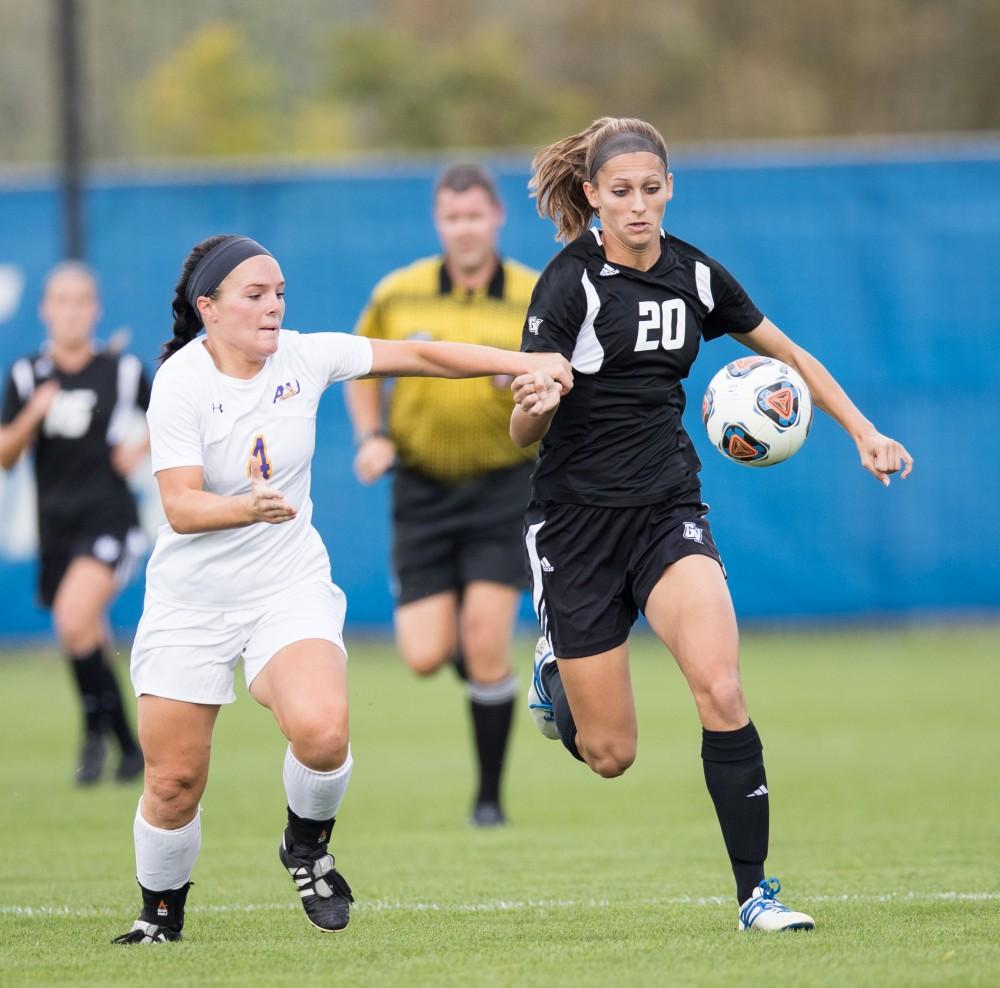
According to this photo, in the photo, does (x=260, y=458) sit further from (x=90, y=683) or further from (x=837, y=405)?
(x=90, y=683)

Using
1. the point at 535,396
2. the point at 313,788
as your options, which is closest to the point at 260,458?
the point at 535,396

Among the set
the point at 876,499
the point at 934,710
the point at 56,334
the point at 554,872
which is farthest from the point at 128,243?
the point at 554,872

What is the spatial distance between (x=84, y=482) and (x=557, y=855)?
3.87 meters

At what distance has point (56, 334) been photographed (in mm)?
9734

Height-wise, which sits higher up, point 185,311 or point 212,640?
point 185,311

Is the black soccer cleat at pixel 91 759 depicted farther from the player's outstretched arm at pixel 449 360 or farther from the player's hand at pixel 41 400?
the player's outstretched arm at pixel 449 360

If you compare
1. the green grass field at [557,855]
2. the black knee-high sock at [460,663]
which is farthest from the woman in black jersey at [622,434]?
the black knee-high sock at [460,663]

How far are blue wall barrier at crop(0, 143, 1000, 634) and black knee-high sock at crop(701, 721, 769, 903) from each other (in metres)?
9.07

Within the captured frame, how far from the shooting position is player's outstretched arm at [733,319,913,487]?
5.46m

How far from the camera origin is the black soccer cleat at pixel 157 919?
5.30 m

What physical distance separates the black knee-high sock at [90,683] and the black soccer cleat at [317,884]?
439 centimetres

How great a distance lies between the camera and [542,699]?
6.51 meters

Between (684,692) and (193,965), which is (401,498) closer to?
(193,965)

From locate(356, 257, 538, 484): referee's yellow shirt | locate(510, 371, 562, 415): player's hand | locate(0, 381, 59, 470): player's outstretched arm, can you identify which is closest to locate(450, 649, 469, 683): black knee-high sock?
locate(356, 257, 538, 484): referee's yellow shirt
